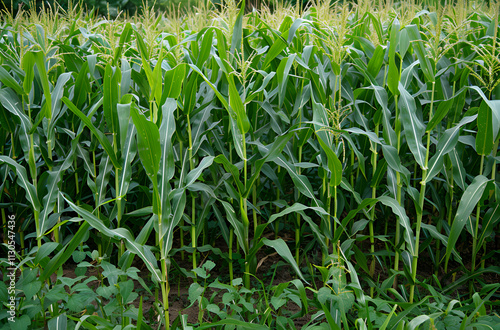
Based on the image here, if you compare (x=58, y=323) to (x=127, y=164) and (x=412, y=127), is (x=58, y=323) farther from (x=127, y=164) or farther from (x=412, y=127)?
(x=412, y=127)

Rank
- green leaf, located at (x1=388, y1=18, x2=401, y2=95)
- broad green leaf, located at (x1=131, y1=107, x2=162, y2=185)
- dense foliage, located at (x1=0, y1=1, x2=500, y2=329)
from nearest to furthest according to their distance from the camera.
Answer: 1. broad green leaf, located at (x1=131, y1=107, x2=162, y2=185)
2. dense foliage, located at (x1=0, y1=1, x2=500, y2=329)
3. green leaf, located at (x1=388, y1=18, x2=401, y2=95)

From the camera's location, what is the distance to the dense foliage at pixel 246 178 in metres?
1.68

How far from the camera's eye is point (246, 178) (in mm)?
1938

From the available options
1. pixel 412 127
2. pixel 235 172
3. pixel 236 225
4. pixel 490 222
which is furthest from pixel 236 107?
pixel 490 222

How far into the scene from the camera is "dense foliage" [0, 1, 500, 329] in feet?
5.50

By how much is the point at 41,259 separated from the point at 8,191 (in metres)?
0.89

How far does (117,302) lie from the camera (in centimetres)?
172

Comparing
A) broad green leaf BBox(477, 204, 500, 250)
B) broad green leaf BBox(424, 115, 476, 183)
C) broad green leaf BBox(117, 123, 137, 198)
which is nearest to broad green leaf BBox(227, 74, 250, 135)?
broad green leaf BBox(117, 123, 137, 198)

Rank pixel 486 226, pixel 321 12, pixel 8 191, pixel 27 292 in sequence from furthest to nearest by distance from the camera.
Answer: pixel 321 12 → pixel 8 191 → pixel 486 226 → pixel 27 292

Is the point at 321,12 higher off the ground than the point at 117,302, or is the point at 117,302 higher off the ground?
the point at 321,12

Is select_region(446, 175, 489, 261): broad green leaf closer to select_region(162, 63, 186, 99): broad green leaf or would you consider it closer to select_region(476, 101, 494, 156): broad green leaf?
select_region(476, 101, 494, 156): broad green leaf

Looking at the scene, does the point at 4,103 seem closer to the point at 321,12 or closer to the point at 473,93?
the point at 321,12

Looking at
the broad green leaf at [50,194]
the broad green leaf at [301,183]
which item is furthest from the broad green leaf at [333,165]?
the broad green leaf at [50,194]

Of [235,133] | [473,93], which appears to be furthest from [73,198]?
[473,93]
